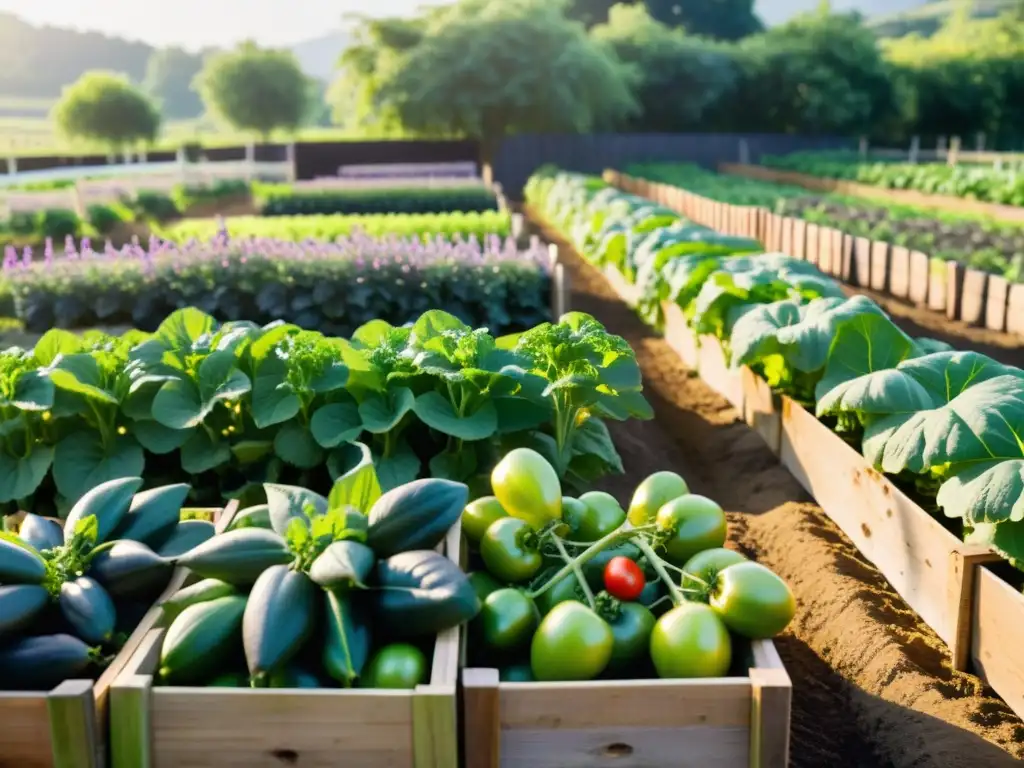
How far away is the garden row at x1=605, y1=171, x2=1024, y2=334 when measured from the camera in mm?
7619

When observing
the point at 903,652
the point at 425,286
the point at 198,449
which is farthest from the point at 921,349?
the point at 425,286

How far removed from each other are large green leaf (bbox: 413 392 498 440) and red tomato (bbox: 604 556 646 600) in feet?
3.29

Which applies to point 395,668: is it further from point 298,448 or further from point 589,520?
point 298,448

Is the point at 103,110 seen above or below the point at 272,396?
above

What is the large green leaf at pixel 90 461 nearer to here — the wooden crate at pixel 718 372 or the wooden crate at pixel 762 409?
the wooden crate at pixel 762 409

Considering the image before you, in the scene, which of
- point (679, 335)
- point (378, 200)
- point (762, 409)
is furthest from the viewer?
point (378, 200)

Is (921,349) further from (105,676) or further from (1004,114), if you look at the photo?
(1004,114)

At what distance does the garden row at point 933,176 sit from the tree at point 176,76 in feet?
447

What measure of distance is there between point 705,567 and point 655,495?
0.31 m

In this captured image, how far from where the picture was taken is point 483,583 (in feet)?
7.58

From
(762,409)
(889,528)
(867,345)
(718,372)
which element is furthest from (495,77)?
(889,528)

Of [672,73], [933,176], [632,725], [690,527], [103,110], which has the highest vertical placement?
[672,73]

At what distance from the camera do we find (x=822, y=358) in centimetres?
408

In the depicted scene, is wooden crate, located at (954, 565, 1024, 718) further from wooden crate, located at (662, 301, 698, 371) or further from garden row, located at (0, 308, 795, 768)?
wooden crate, located at (662, 301, 698, 371)
